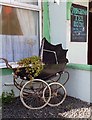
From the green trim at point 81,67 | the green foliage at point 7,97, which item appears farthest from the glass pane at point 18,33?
the green trim at point 81,67

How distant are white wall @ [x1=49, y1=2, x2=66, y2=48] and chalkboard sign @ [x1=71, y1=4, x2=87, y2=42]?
35cm

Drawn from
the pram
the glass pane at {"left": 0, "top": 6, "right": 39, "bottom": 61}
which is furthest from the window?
the pram

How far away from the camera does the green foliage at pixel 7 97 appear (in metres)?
4.30

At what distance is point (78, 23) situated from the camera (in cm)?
559

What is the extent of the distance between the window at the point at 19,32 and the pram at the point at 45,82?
1.98ft

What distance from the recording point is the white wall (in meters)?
5.12

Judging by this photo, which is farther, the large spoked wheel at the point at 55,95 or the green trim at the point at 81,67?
the green trim at the point at 81,67

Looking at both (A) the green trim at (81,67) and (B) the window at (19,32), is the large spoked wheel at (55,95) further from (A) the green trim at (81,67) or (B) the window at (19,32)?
(B) the window at (19,32)

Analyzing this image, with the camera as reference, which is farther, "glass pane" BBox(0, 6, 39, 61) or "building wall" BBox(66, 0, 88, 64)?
"building wall" BBox(66, 0, 88, 64)

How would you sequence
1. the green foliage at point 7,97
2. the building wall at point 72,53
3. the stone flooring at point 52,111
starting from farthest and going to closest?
1. the building wall at point 72,53
2. the green foliage at point 7,97
3. the stone flooring at point 52,111

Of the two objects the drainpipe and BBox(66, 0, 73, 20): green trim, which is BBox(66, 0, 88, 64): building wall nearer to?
BBox(66, 0, 73, 20): green trim

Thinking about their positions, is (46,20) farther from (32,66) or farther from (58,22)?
(32,66)

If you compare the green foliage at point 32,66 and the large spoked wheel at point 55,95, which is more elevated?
the green foliage at point 32,66

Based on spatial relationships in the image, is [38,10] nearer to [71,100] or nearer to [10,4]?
[10,4]
